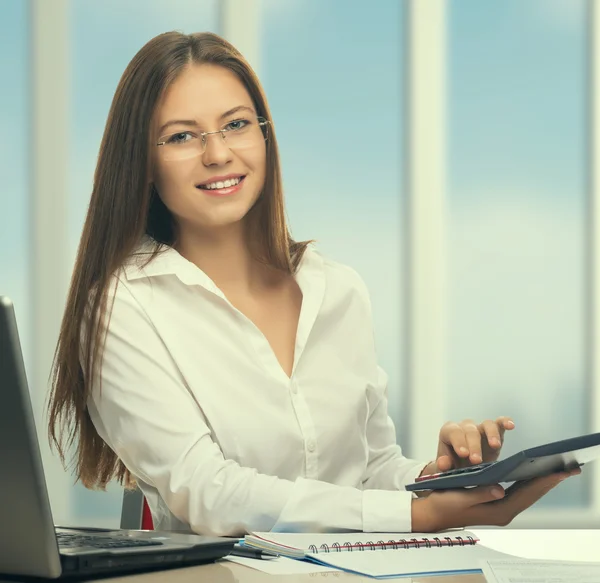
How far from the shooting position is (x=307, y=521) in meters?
1.43

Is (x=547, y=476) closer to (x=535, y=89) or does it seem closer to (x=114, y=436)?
(x=114, y=436)

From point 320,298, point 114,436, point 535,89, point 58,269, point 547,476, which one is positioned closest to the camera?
point 547,476

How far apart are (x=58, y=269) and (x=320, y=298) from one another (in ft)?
7.66

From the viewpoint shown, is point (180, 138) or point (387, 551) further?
point (180, 138)

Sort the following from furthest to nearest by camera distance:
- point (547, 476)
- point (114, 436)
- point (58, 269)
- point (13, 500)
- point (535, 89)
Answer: point (535, 89) → point (58, 269) → point (114, 436) → point (547, 476) → point (13, 500)

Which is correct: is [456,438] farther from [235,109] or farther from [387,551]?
[235,109]

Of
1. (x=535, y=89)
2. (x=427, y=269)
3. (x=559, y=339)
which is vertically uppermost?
(x=535, y=89)

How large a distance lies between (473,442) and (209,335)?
0.53 m

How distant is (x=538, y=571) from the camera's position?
1.00 meters

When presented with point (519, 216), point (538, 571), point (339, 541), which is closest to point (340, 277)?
point (339, 541)


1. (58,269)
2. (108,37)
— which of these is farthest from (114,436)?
(108,37)

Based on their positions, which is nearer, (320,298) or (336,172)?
(320,298)

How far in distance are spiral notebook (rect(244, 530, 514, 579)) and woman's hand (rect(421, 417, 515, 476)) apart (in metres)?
0.25

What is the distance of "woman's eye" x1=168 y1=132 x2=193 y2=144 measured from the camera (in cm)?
175
